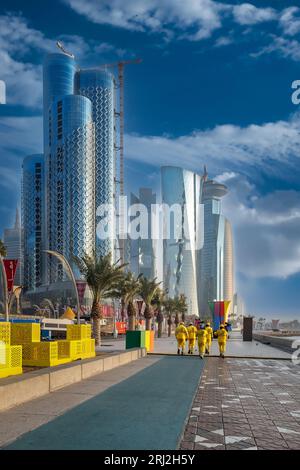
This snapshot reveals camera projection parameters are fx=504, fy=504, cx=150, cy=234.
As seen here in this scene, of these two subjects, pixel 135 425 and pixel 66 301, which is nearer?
pixel 135 425

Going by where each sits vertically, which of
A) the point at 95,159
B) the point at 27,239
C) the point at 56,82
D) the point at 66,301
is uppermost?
the point at 56,82

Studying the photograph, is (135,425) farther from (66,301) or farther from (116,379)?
(66,301)

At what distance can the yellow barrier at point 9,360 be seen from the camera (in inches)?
432

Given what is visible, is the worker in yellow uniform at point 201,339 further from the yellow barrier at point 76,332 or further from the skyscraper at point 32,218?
the skyscraper at point 32,218

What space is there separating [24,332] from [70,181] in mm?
146208

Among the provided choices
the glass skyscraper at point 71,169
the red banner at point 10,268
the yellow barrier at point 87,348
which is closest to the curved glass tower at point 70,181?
the glass skyscraper at point 71,169

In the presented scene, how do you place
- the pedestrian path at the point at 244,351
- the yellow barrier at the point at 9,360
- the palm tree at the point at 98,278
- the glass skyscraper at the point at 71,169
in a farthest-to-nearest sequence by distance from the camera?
the glass skyscraper at the point at 71,169, the palm tree at the point at 98,278, the pedestrian path at the point at 244,351, the yellow barrier at the point at 9,360

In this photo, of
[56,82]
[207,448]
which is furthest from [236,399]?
[56,82]

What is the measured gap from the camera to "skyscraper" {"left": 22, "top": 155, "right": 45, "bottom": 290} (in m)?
173

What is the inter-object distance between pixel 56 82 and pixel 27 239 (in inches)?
2262

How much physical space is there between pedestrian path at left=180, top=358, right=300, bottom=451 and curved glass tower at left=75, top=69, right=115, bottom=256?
518 ft

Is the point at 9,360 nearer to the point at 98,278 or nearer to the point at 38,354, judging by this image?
the point at 38,354

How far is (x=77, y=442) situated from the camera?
634cm

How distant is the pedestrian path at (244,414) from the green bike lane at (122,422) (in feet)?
0.92
